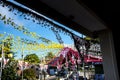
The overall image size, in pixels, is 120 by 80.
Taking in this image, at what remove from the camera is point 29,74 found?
14242 mm

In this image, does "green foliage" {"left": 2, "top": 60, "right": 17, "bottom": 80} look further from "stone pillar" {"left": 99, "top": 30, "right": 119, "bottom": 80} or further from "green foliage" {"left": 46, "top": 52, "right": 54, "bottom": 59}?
"stone pillar" {"left": 99, "top": 30, "right": 119, "bottom": 80}

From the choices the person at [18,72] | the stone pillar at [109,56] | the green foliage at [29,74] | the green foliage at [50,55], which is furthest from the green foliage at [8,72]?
the stone pillar at [109,56]

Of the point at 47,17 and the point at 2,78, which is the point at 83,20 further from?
the point at 2,78

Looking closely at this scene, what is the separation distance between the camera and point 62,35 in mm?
3074

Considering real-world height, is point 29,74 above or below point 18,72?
below

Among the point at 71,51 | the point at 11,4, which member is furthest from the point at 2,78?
the point at 11,4

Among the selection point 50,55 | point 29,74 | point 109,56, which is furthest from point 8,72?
point 109,56

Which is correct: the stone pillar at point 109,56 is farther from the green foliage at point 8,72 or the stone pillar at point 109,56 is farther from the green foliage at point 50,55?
the green foliage at point 50,55

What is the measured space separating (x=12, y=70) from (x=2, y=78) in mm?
813

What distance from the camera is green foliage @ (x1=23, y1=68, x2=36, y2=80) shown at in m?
13.8

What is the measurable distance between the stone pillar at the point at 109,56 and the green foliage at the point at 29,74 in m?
10.9

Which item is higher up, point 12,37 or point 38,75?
point 12,37

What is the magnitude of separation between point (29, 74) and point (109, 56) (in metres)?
11.6

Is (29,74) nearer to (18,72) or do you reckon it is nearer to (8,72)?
(18,72)
